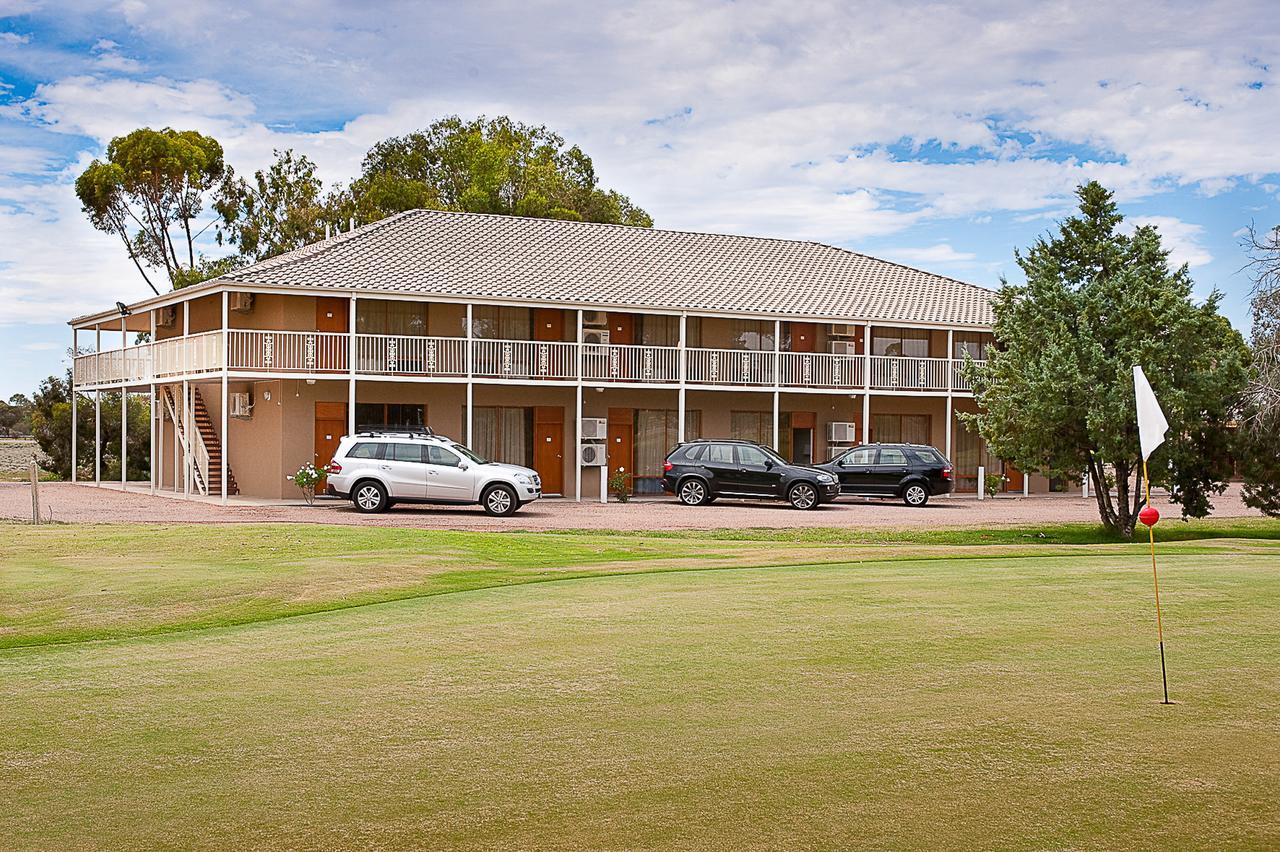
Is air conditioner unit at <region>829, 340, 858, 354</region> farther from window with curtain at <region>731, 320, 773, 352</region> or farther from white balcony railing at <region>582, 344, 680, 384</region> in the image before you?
white balcony railing at <region>582, 344, 680, 384</region>

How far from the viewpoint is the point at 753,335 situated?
3812cm

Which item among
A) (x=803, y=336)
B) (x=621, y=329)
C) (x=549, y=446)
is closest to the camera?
(x=549, y=446)

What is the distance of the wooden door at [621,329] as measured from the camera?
36.2m

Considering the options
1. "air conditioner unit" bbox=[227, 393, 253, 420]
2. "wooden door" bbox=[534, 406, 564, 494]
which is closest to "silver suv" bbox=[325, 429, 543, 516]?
"air conditioner unit" bbox=[227, 393, 253, 420]

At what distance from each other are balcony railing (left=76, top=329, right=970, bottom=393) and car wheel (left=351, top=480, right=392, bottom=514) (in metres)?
4.60

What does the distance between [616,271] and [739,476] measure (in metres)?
9.07

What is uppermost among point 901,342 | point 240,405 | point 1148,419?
point 901,342

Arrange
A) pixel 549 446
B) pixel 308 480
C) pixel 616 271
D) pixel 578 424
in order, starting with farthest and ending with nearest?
pixel 616 271 < pixel 549 446 < pixel 578 424 < pixel 308 480

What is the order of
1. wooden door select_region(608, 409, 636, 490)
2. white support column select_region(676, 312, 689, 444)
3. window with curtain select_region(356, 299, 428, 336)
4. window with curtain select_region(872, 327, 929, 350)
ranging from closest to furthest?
window with curtain select_region(356, 299, 428, 336) → white support column select_region(676, 312, 689, 444) → wooden door select_region(608, 409, 636, 490) → window with curtain select_region(872, 327, 929, 350)

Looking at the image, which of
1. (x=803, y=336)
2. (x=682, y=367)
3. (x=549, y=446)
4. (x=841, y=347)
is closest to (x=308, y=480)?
(x=549, y=446)

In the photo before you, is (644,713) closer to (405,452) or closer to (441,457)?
(441,457)

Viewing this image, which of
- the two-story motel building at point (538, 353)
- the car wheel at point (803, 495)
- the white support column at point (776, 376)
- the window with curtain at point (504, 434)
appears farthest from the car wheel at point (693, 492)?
the window with curtain at point (504, 434)

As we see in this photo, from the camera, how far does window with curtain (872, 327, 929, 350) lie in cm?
3947

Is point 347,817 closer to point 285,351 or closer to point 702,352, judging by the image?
point 285,351
